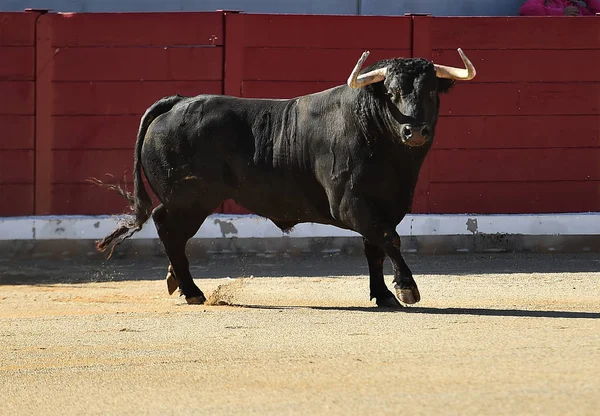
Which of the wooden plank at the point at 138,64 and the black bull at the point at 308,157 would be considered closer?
the black bull at the point at 308,157

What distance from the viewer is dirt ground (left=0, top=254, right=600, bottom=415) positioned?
4.17 meters

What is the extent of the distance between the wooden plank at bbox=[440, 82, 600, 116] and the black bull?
10.0ft

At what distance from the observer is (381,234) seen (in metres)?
6.55

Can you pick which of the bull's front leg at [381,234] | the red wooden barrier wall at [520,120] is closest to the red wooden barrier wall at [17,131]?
the red wooden barrier wall at [520,120]

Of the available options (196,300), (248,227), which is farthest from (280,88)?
(196,300)

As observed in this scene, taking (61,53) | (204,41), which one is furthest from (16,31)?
(204,41)

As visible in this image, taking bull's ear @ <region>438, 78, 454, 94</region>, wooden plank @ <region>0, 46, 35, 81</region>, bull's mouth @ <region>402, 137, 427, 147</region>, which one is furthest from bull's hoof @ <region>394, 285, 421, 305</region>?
wooden plank @ <region>0, 46, 35, 81</region>

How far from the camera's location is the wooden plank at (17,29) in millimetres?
9844

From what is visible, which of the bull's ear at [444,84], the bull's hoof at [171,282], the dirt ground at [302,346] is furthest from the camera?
the bull's hoof at [171,282]

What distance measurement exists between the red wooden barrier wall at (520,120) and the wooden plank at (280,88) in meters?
0.92

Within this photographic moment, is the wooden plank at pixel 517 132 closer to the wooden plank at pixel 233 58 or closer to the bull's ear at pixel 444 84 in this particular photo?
the wooden plank at pixel 233 58

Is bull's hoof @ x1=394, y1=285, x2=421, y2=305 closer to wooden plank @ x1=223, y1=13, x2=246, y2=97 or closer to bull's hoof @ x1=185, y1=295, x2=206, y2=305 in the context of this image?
bull's hoof @ x1=185, y1=295, x2=206, y2=305

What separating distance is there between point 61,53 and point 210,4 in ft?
5.61

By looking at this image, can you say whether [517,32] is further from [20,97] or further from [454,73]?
[20,97]
